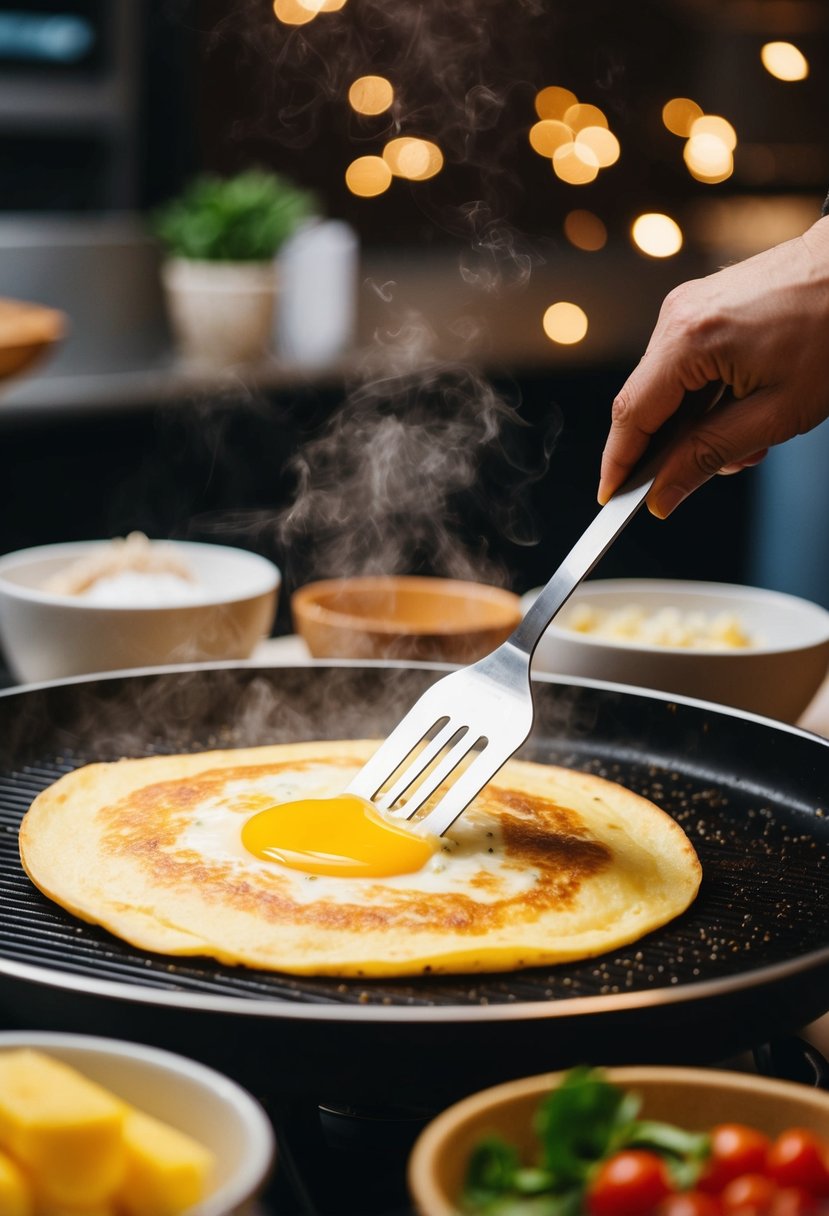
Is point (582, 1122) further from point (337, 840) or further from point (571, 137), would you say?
point (571, 137)

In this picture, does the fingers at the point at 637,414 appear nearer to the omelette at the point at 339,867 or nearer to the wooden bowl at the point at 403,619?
the omelette at the point at 339,867

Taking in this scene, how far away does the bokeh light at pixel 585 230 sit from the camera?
8.12m

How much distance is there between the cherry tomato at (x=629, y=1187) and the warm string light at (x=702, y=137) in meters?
8.25

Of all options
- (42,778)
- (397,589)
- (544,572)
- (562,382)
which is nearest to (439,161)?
(562,382)

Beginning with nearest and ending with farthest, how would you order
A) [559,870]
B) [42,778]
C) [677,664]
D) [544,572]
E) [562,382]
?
[559,870]
[42,778]
[677,664]
[544,572]
[562,382]

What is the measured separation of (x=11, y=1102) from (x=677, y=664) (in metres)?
1.49

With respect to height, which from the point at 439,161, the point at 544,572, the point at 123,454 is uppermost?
the point at 439,161

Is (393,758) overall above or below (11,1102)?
below

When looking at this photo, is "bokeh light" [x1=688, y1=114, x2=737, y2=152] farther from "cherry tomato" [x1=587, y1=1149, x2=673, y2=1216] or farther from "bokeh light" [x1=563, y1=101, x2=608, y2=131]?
"cherry tomato" [x1=587, y1=1149, x2=673, y2=1216]

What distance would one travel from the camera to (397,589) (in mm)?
2510

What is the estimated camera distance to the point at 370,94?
295 inches

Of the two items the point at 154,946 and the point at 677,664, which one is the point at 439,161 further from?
the point at 154,946

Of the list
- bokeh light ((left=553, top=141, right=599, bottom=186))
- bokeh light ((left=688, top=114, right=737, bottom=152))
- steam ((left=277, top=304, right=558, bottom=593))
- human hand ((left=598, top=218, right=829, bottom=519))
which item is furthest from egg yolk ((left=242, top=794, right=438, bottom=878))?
bokeh light ((left=688, top=114, right=737, bottom=152))

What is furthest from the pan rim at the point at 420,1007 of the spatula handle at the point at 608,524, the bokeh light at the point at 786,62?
the bokeh light at the point at 786,62
